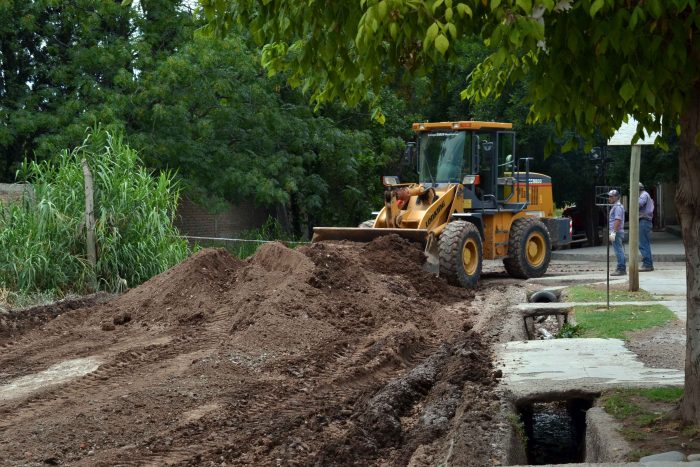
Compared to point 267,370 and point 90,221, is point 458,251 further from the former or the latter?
point 267,370

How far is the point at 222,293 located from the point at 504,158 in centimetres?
899

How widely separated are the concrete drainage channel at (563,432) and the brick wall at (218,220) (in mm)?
16807

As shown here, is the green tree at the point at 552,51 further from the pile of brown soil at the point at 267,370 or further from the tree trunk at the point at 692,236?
the pile of brown soil at the point at 267,370

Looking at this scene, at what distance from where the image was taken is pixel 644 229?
69.3 ft

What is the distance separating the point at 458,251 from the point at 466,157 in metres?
3.10

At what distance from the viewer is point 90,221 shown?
1658 cm

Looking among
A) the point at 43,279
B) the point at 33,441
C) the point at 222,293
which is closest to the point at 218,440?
the point at 33,441

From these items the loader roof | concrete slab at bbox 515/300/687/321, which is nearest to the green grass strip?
concrete slab at bbox 515/300/687/321

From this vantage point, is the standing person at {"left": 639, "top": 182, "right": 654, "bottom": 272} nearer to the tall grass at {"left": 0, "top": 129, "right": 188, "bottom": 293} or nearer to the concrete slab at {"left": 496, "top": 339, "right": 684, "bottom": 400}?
the tall grass at {"left": 0, "top": 129, "right": 188, "bottom": 293}

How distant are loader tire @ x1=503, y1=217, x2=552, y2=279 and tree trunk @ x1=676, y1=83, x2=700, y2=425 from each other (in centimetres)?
1436

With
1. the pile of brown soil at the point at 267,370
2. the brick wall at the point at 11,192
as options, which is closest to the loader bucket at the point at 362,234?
the pile of brown soil at the point at 267,370

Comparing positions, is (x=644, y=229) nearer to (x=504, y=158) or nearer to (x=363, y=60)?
(x=504, y=158)

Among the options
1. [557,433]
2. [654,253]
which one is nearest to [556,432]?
[557,433]

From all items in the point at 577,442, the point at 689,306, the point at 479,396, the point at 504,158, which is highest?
the point at 504,158
